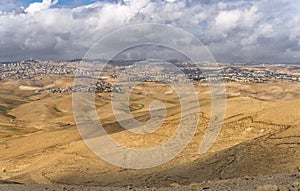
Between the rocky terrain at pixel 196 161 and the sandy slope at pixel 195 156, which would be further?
the sandy slope at pixel 195 156

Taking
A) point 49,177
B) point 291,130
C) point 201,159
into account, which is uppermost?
point 291,130

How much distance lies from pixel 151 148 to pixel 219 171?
12.3 metres

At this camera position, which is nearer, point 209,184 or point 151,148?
point 209,184

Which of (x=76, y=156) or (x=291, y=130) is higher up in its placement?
(x=291, y=130)

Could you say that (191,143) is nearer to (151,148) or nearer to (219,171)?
(151,148)

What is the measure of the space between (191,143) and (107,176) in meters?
8.47

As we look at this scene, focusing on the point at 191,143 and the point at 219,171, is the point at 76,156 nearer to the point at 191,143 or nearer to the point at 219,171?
the point at 191,143

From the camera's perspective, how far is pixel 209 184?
20.4m

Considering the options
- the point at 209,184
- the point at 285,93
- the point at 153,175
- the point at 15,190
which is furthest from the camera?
the point at 285,93

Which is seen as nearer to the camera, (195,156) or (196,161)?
(196,161)

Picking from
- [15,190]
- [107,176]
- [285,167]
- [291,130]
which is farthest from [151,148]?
[15,190]

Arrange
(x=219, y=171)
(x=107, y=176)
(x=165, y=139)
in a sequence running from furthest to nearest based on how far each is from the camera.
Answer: (x=165, y=139)
(x=107, y=176)
(x=219, y=171)

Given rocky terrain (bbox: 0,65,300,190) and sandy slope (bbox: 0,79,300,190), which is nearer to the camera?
rocky terrain (bbox: 0,65,300,190)

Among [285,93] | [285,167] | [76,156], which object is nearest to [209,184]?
[285,167]
